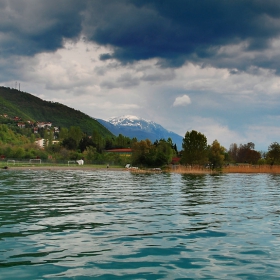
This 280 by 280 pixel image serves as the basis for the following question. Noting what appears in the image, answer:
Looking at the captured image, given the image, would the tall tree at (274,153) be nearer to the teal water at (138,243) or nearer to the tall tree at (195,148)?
the tall tree at (195,148)

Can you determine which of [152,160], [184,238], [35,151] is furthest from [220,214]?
[35,151]

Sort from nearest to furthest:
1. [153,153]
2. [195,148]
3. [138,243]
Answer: [138,243] → [195,148] → [153,153]

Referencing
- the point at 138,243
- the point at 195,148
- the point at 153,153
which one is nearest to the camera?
the point at 138,243

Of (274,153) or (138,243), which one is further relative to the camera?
(274,153)

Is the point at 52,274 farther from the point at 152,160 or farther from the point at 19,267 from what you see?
the point at 152,160

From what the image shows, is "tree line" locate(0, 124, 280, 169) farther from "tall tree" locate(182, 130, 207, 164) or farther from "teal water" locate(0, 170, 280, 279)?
"teal water" locate(0, 170, 280, 279)

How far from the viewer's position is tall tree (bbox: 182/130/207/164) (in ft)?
350

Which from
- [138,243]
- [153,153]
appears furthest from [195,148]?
[138,243]

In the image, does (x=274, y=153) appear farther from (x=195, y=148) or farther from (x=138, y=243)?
(x=138, y=243)

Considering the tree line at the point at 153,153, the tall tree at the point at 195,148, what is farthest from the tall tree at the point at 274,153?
the tall tree at the point at 195,148

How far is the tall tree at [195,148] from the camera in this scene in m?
107

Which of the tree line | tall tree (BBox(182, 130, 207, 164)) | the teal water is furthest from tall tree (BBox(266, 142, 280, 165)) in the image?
the teal water

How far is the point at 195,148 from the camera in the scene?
352ft

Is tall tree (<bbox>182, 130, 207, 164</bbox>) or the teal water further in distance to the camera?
tall tree (<bbox>182, 130, 207, 164</bbox>)
